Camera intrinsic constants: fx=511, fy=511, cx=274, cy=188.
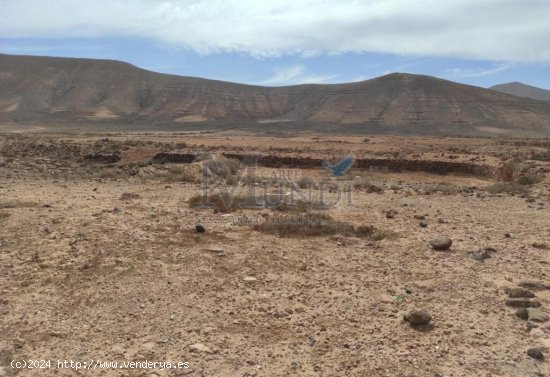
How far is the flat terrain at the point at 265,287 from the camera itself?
15.3ft

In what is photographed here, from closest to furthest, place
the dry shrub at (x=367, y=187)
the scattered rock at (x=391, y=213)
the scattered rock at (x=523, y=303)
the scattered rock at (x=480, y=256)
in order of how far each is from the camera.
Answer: the scattered rock at (x=523, y=303), the scattered rock at (x=480, y=256), the scattered rock at (x=391, y=213), the dry shrub at (x=367, y=187)

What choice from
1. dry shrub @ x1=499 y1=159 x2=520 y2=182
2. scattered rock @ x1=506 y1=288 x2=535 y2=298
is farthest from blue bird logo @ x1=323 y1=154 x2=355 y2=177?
scattered rock @ x1=506 y1=288 x2=535 y2=298

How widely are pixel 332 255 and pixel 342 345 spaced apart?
9.63 feet

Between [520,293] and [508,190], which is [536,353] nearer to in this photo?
[520,293]

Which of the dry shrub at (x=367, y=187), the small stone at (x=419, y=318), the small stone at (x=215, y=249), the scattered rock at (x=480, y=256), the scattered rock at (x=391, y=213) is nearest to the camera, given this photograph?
the small stone at (x=419, y=318)

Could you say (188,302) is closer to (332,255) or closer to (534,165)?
(332,255)

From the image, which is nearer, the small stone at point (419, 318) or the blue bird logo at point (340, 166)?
the small stone at point (419, 318)

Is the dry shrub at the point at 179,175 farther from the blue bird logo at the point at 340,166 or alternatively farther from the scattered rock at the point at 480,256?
Result: the scattered rock at the point at 480,256

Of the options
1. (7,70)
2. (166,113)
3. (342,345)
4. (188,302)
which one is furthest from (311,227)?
(7,70)

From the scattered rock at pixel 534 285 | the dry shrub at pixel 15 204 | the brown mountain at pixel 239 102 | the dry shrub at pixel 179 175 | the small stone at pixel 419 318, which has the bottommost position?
the small stone at pixel 419 318

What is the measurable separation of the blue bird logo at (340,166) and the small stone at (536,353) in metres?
16.7

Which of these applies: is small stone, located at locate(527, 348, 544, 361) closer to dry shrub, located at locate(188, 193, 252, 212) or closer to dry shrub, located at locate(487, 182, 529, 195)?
dry shrub, located at locate(188, 193, 252, 212)

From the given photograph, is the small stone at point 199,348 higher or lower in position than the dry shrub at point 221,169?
lower

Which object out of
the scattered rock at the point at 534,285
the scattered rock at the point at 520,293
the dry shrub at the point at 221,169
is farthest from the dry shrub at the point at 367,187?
the scattered rock at the point at 520,293
